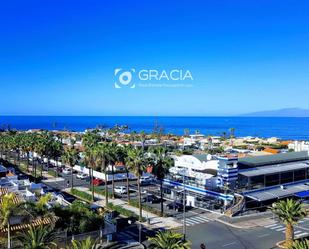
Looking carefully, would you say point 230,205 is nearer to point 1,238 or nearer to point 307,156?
point 307,156

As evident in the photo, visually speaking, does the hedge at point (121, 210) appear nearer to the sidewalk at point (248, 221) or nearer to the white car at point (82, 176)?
the sidewalk at point (248, 221)

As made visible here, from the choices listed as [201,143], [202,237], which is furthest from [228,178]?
[201,143]

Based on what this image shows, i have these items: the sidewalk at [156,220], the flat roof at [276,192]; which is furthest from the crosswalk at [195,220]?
the flat roof at [276,192]

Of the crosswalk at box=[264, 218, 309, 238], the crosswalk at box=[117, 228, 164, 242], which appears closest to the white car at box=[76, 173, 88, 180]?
the crosswalk at box=[117, 228, 164, 242]

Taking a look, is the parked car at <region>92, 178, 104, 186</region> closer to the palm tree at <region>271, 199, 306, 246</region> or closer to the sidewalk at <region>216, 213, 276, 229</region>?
the sidewalk at <region>216, 213, 276, 229</region>

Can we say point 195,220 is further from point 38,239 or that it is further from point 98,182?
point 98,182

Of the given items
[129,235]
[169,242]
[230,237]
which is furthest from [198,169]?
[169,242]
